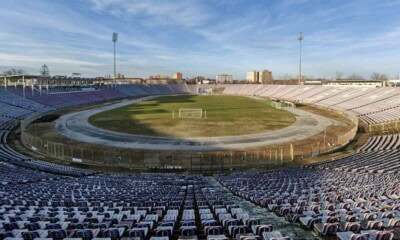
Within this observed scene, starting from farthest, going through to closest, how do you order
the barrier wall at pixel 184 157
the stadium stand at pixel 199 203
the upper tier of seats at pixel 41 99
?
the upper tier of seats at pixel 41 99
the barrier wall at pixel 184 157
the stadium stand at pixel 199 203

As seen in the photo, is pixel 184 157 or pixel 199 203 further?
pixel 184 157

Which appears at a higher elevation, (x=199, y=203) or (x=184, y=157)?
(x=199, y=203)

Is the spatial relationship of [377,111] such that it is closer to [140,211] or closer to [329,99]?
[329,99]

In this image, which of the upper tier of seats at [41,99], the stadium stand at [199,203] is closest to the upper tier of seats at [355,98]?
the stadium stand at [199,203]

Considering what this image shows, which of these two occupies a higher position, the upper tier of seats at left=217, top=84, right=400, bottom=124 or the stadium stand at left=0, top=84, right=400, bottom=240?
the upper tier of seats at left=217, top=84, right=400, bottom=124

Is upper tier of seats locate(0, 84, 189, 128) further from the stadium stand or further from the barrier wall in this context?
the stadium stand

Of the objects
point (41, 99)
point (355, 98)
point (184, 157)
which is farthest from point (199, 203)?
point (41, 99)

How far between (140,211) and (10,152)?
31.3 m

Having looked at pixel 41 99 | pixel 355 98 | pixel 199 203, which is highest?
pixel 355 98

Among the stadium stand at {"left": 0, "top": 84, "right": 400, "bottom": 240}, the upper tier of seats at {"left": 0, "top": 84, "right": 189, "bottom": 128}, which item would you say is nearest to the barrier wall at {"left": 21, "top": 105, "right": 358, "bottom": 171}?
the stadium stand at {"left": 0, "top": 84, "right": 400, "bottom": 240}

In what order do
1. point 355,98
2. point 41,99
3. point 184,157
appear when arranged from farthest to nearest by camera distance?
point 41,99
point 355,98
point 184,157

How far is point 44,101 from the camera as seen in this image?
280 ft

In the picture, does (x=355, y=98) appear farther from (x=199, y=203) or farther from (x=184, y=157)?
(x=199, y=203)

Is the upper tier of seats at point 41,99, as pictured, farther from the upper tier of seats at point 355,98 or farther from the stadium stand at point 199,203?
the upper tier of seats at point 355,98
